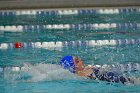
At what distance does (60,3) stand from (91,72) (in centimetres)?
395

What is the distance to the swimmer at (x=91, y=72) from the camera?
179 inches

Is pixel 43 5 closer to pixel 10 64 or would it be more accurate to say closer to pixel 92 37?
pixel 92 37

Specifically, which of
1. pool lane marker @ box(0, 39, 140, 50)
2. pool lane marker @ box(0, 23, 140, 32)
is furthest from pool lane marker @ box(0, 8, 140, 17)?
pool lane marker @ box(0, 39, 140, 50)

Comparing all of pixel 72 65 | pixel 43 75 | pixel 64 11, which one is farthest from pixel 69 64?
pixel 64 11

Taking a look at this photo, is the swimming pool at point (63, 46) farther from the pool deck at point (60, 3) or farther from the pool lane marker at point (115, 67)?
the pool deck at point (60, 3)

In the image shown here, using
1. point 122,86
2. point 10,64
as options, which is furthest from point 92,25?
point 122,86

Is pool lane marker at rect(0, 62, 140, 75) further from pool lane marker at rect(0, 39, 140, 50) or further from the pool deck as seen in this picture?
the pool deck

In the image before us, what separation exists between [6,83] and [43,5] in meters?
3.92

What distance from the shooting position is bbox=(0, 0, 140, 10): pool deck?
27.0 feet

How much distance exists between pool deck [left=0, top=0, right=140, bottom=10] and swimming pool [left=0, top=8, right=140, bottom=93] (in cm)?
24

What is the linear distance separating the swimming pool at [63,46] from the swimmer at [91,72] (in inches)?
2.5

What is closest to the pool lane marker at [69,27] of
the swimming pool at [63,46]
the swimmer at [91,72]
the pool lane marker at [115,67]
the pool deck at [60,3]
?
the swimming pool at [63,46]

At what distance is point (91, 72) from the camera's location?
471 centimetres

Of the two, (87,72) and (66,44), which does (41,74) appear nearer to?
(87,72)
